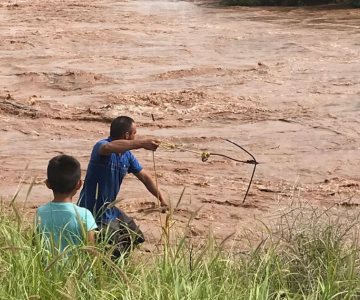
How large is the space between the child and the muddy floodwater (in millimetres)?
1218

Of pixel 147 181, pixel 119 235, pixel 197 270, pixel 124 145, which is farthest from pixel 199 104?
pixel 197 270

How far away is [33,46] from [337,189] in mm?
10180

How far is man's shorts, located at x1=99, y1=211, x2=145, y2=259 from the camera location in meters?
5.59

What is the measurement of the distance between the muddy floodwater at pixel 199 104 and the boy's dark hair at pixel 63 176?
3.95 ft

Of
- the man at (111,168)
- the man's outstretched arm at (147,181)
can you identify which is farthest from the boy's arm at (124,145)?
the man's outstretched arm at (147,181)

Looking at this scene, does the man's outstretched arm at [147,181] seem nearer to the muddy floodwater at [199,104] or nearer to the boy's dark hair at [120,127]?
the muddy floodwater at [199,104]

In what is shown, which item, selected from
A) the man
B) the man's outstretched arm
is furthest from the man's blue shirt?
the man's outstretched arm

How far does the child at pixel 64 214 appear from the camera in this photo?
5305mm

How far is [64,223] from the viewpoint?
5.40 m

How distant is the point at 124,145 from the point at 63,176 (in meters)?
1.10

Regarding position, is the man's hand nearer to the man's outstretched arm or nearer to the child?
the man's outstretched arm

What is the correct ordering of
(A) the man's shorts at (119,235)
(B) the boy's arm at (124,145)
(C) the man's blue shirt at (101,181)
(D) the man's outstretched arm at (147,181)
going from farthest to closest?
(D) the man's outstretched arm at (147,181) → (C) the man's blue shirt at (101,181) → (B) the boy's arm at (124,145) → (A) the man's shorts at (119,235)

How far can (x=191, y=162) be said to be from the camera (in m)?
10.9

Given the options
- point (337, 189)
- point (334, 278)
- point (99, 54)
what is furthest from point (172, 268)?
point (99, 54)
